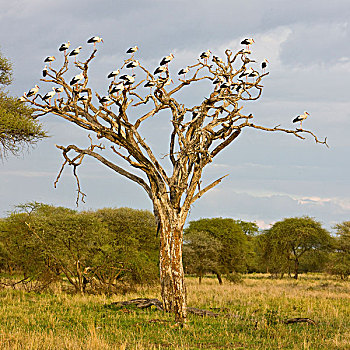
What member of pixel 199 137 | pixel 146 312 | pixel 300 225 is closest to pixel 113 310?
pixel 146 312

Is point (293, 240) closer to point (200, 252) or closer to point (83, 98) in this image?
point (200, 252)

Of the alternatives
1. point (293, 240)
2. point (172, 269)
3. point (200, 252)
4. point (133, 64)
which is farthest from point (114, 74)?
point (293, 240)

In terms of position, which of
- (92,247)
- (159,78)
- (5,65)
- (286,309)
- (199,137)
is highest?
(5,65)

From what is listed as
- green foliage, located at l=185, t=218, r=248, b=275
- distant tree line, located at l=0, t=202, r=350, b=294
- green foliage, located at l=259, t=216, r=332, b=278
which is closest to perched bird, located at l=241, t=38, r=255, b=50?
distant tree line, located at l=0, t=202, r=350, b=294

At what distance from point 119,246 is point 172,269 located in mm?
9032

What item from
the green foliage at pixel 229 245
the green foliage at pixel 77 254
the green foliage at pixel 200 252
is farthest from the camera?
the green foliage at pixel 229 245

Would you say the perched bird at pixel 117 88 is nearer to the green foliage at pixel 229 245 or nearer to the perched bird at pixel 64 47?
the perched bird at pixel 64 47

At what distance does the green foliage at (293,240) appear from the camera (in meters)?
37.9

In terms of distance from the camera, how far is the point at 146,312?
12.5 m

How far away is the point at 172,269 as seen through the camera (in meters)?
12.0

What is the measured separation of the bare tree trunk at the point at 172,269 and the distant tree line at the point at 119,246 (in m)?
5.86

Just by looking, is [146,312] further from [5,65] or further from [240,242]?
[240,242]

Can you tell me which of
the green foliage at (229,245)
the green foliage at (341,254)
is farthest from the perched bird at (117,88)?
the green foliage at (341,254)

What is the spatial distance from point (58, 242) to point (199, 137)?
10263 mm
